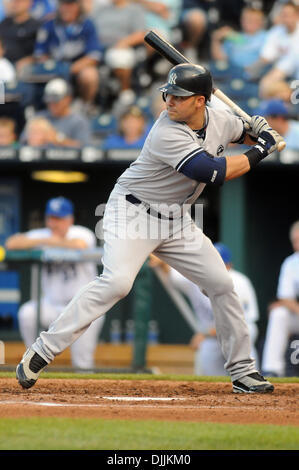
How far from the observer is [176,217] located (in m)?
5.12

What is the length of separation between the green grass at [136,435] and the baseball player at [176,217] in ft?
2.69

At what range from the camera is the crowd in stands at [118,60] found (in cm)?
920

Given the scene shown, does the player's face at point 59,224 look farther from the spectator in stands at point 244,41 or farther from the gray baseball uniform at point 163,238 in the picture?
the gray baseball uniform at point 163,238

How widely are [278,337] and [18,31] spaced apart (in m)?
4.77

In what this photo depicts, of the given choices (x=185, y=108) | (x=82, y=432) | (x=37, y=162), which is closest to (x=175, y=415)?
(x=82, y=432)

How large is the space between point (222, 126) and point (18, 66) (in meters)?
5.70

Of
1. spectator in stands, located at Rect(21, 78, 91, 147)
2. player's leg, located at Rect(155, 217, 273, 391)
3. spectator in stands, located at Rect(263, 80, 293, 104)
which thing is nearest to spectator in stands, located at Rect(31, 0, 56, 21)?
spectator in stands, located at Rect(21, 78, 91, 147)

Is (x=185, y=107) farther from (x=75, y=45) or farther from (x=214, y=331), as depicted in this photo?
(x=75, y=45)

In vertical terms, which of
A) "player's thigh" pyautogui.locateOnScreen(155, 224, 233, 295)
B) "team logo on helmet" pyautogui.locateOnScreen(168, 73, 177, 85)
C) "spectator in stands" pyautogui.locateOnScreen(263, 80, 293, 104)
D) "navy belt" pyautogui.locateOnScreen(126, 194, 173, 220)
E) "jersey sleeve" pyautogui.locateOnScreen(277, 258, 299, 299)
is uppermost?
"spectator in stands" pyautogui.locateOnScreen(263, 80, 293, 104)

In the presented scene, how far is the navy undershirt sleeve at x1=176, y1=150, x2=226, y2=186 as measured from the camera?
15.6ft

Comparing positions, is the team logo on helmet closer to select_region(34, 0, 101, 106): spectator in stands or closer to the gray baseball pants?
the gray baseball pants

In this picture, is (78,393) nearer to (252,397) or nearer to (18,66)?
(252,397)

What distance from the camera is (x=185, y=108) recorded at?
4906 millimetres

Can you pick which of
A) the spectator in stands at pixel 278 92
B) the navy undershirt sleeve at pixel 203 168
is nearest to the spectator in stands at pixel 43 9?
the spectator in stands at pixel 278 92
